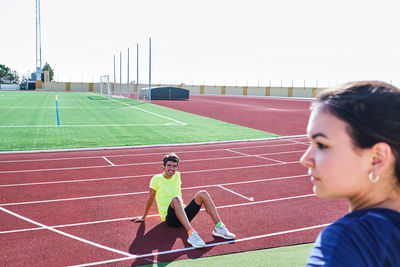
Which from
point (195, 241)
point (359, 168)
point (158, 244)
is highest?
point (359, 168)

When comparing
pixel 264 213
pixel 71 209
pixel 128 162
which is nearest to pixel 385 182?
pixel 264 213

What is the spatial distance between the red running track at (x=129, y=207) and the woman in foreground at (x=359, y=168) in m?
3.82

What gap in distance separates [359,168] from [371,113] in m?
0.16

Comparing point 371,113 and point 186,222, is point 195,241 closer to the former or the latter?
point 186,222

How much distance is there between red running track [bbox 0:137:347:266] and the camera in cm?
483

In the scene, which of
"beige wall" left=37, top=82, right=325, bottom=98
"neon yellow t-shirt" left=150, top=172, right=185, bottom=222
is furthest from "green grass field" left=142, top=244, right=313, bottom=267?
"beige wall" left=37, top=82, right=325, bottom=98

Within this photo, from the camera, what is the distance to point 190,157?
35.4ft

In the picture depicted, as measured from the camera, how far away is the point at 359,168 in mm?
1032

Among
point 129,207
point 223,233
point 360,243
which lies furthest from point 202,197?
point 360,243

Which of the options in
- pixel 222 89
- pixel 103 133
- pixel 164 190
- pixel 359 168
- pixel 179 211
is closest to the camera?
pixel 359 168

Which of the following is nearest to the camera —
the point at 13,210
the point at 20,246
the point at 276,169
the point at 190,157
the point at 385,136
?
the point at 385,136

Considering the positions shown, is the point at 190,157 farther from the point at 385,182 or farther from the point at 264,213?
the point at 385,182

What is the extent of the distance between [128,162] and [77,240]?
489 cm

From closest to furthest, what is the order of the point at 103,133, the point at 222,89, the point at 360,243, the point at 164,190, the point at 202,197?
1. the point at 360,243
2. the point at 202,197
3. the point at 164,190
4. the point at 103,133
5. the point at 222,89
